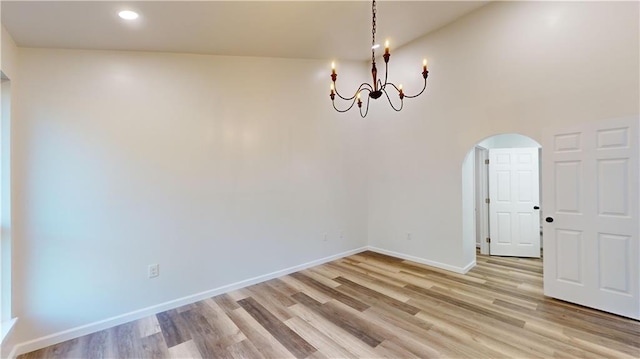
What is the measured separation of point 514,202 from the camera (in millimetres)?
4832

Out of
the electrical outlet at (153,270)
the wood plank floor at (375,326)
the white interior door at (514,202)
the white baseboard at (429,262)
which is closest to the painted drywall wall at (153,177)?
the electrical outlet at (153,270)

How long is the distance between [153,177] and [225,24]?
1808mm

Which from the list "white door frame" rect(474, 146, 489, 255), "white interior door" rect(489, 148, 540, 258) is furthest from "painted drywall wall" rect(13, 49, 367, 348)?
"white interior door" rect(489, 148, 540, 258)

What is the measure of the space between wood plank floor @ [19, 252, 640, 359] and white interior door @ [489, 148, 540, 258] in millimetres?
1293

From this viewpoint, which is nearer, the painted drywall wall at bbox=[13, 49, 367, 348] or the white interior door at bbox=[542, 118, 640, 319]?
the painted drywall wall at bbox=[13, 49, 367, 348]

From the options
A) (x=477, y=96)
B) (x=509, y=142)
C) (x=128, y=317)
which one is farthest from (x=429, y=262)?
(x=128, y=317)

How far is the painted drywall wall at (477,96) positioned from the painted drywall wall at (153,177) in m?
1.43

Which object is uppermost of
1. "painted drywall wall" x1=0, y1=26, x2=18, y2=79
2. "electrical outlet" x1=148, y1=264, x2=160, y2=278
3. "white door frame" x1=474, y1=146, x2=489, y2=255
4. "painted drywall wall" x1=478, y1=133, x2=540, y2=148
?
"painted drywall wall" x1=0, y1=26, x2=18, y2=79

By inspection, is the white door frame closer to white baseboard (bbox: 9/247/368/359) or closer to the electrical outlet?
white baseboard (bbox: 9/247/368/359)

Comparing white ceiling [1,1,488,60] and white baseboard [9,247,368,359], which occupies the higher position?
white ceiling [1,1,488,60]

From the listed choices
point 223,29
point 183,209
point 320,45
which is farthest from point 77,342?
point 320,45

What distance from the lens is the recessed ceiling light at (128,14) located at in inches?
88.4

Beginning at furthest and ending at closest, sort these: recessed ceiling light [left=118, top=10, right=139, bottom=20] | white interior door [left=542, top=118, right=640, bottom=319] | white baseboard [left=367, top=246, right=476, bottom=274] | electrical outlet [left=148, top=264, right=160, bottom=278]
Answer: white baseboard [left=367, top=246, right=476, bottom=274] → electrical outlet [left=148, top=264, right=160, bottom=278] → white interior door [left=542, top=118, right=640, bottom=319] → recessed ceiling light [left=118, top=10, right=139, bottom=20]

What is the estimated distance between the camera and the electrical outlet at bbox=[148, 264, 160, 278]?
9.78 ft
